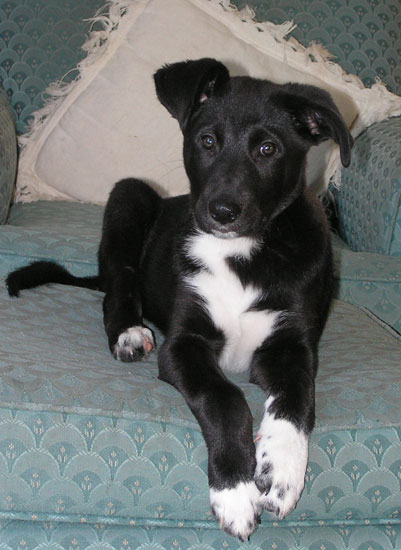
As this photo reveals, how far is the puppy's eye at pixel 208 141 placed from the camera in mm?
1972

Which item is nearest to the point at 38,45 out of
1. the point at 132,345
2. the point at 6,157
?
the point at 6,157

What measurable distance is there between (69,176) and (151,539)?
1.99 metres

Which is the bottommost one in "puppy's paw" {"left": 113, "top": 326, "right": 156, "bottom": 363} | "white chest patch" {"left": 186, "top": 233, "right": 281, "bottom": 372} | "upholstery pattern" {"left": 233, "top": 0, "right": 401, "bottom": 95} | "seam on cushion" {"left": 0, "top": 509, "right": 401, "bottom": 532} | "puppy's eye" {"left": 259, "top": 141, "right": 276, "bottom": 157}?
"puppy's paw" {"left": 113, "top": 326, "right": 156, "bottom": 363}

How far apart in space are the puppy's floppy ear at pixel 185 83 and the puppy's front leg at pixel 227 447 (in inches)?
27.0

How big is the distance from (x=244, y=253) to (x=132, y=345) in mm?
398

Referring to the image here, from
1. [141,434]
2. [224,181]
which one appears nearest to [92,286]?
[224,181]

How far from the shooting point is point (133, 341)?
2.05 metres

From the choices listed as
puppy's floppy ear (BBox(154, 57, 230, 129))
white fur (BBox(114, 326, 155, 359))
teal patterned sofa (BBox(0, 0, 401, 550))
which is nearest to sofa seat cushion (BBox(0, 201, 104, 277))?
teal patterned sofa (BBox(0, 0, 401, 550))

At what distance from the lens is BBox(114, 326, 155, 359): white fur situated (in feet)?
6.64

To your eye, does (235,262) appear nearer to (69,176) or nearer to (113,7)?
(69,176)

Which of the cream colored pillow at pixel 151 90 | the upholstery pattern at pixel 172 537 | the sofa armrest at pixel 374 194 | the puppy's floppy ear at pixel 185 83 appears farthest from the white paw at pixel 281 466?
the cream colored pillow at pixel 151 90

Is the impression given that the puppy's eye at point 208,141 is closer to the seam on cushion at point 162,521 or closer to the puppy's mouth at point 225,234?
the puppy's mouth at point 225,234

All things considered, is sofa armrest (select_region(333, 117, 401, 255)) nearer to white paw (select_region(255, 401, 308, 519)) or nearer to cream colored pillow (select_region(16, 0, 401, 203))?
Result: cream colored pillow (select_region(16, 0, 401, 203))

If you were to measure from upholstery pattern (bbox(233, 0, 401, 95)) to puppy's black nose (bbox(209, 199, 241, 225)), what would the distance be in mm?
1812
